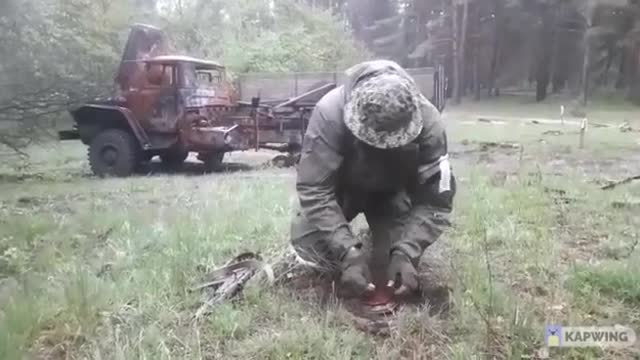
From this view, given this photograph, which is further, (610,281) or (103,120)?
(103,120)

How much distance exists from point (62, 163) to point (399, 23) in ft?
17.0

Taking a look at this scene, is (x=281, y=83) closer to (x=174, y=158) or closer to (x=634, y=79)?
(x=174, y=158)

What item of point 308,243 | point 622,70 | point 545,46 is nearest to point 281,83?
point 308,243

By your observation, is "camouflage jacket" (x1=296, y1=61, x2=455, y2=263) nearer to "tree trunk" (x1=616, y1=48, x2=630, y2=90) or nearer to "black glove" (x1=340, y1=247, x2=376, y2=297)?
"black glove" (x1=340, y1=247, x2=376, y2=297)

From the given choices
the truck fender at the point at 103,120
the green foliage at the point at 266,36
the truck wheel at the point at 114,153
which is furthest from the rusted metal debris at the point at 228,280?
the green foliage at the point at 266,36

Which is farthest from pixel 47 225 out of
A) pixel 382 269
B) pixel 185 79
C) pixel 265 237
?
pixel 185 79

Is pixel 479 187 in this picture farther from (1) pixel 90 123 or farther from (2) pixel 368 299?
(1) pixel 90 123

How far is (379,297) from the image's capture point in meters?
2.27

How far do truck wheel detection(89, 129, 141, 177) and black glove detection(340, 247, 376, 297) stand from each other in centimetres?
643

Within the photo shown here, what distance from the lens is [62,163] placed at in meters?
9.52

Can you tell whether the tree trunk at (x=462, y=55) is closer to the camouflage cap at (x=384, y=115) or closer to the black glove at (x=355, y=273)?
the camouflage cap at (x=384, y=115)

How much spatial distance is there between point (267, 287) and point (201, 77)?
6343 mm

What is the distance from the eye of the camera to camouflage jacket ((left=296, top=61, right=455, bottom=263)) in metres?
2.26

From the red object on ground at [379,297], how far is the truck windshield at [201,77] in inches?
246
